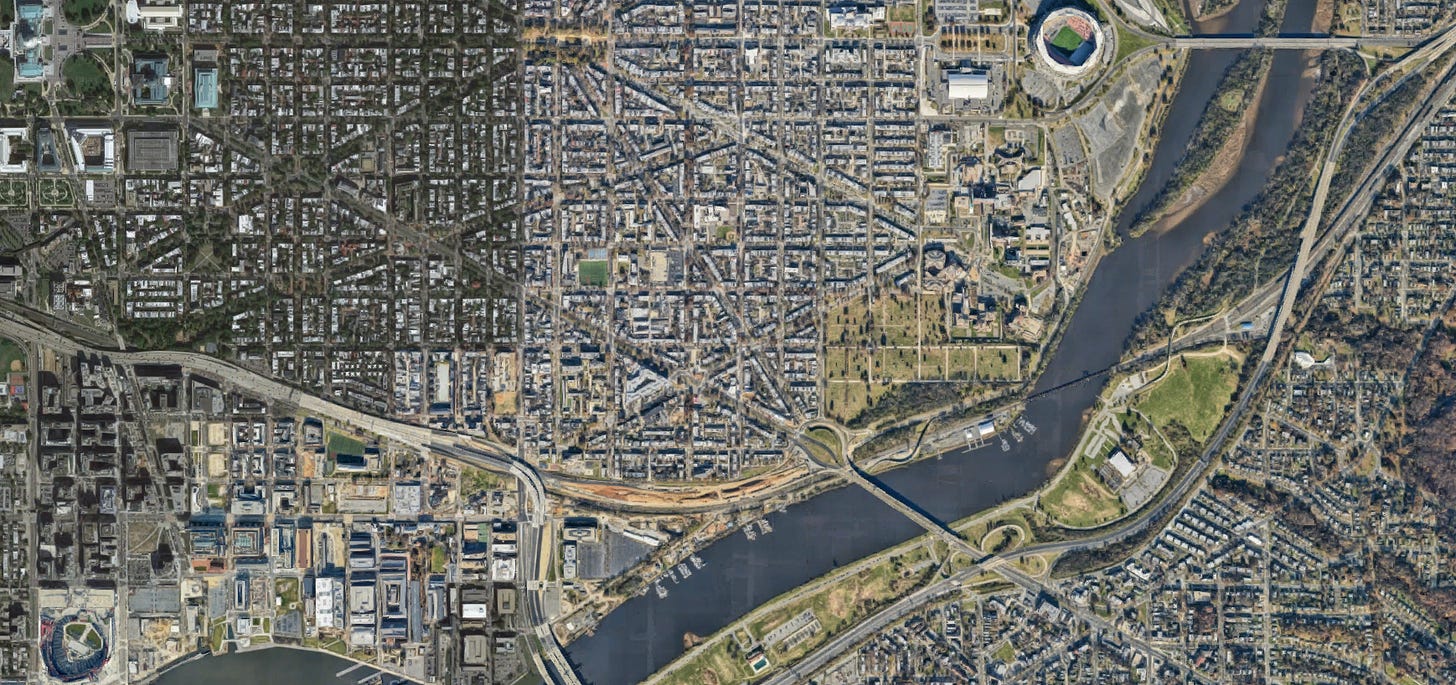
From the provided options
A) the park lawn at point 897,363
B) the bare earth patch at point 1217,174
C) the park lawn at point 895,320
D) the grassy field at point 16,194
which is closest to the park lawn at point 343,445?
the grassy field at point 16,194

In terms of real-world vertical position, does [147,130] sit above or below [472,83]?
below

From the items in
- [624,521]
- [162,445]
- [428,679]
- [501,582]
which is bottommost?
[428,679]

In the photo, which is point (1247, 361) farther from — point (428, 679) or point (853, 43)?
point (428, 679)

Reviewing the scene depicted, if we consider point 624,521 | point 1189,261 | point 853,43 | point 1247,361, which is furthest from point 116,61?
point 1247,361

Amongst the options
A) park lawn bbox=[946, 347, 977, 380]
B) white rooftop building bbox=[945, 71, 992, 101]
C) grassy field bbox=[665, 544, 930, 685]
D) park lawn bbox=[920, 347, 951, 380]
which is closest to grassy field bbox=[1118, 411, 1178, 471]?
park lawn bbox=[946, 347, 977, 380]

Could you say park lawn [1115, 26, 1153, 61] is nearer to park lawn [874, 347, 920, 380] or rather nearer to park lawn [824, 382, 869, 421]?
park lawn [874, 347, 920, 380]

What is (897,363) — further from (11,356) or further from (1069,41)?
(11,356)

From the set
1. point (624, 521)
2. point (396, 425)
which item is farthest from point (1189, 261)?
point (396, 425)

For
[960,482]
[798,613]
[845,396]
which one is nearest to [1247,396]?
[960,482]
